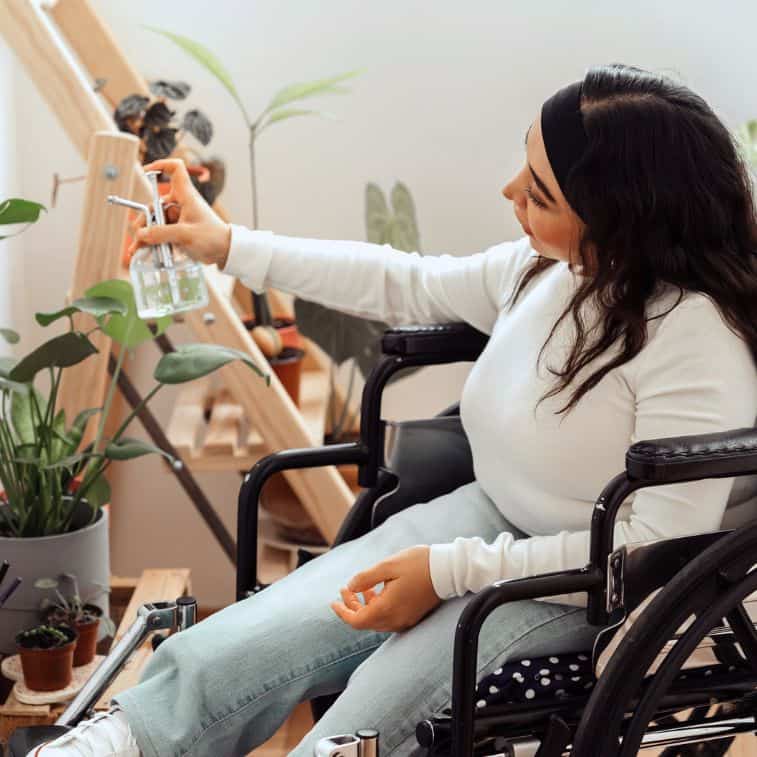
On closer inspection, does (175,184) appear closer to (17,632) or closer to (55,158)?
(17,632)

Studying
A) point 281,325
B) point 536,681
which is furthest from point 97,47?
point 536,681

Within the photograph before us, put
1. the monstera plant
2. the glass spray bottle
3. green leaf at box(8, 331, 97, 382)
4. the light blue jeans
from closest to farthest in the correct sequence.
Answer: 1. the light blue jeans
2. the glass spray bottle
3. green leaf at box(8, 331, 97, 382)
4. the monstera plant

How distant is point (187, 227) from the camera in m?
1.40

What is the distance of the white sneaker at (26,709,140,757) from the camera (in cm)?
110

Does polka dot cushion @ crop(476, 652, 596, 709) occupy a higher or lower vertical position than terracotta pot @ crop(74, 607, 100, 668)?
higher

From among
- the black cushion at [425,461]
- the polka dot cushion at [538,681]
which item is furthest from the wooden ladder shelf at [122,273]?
the polka dot cushion at [538,681]

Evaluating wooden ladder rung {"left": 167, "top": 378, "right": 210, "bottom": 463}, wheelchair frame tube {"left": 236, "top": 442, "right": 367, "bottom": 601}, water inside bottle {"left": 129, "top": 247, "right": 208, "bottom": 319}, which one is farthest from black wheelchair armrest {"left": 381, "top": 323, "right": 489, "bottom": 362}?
wooden ladder rung {"left": 167, "top": 378, "right": 210, "bottom": 463}

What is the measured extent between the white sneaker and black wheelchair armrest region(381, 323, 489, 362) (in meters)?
0.49

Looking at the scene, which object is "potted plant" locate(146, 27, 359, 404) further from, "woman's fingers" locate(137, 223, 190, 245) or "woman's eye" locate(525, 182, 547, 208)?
"woman's eye" locate(525, 182, 547, 208)

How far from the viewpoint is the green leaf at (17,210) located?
4.90 ft

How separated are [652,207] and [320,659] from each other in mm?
547

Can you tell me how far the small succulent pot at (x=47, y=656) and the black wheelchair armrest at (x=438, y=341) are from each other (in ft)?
2.09

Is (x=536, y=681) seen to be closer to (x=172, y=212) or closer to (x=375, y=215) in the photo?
(x=172, y=212)

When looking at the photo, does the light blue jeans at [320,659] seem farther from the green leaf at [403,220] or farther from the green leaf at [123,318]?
the green leaf at [403,220]
